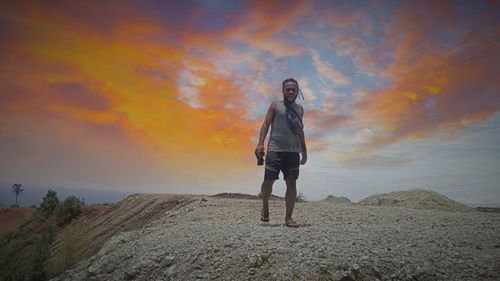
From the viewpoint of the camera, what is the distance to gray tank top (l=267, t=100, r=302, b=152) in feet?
19.8

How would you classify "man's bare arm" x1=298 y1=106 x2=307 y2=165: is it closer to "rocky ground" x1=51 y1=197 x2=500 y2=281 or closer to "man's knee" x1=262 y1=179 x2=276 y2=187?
"man's knee" x1=262 y1=179 x2=276 y2=187

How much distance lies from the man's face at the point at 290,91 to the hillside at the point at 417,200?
29.1 feet

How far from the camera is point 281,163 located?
6.09 metres

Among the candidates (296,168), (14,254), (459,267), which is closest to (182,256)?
(296,168)

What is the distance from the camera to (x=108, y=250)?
7.04m

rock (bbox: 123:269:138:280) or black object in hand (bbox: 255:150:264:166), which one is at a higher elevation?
black object in hand (bbox: 255:150:264:166)

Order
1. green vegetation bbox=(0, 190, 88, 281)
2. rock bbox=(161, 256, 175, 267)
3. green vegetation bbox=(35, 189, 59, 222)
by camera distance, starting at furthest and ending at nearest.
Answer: green vegetation bbox=(35, 189, 59, 222) < green vegetation bbox=(0, 190, 88, 281) < rock bbox=(161, 256, 175, 267)

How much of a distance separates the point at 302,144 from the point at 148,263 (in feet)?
10.8

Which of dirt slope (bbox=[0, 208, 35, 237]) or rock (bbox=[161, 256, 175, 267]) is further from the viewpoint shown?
dirt slope (bbox=[0, 208, 35, 237])

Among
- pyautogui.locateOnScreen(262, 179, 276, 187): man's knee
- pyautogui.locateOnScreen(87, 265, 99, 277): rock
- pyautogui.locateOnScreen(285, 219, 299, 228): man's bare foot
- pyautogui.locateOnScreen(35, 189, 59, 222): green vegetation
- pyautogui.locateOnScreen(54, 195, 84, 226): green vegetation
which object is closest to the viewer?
pyautogui.locateOnScreen(87, 265, 99, 277): rock

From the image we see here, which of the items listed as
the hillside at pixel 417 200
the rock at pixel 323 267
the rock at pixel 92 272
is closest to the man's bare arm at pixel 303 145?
the rock at pixel 323 267

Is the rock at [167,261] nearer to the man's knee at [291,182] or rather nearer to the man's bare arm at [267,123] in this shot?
the man's knee at [291,182]

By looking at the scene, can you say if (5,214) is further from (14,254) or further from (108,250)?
(108,250)

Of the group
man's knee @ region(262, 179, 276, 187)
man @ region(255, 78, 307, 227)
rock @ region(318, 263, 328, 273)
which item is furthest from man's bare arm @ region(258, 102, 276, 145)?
rock @ region(318, 263, 328, 273)
